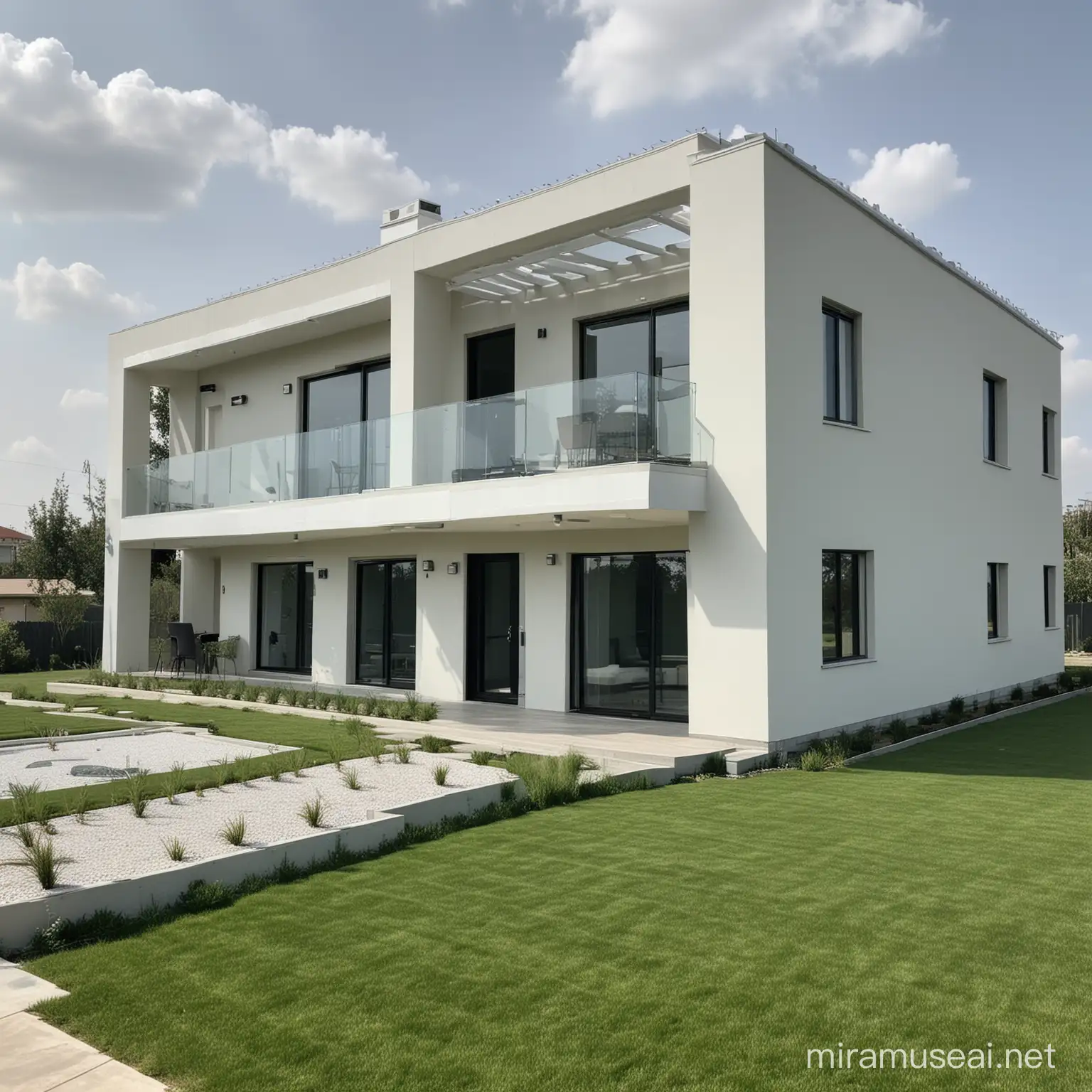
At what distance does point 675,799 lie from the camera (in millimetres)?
9148

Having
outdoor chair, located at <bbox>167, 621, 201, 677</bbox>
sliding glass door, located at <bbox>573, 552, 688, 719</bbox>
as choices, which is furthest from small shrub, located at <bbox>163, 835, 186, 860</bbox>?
outdoor chair, located at <bbox>167, 621, 201, 677</bbox>

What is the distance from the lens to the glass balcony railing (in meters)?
11.9

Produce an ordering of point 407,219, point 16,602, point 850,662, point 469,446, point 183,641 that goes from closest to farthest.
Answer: point 850,662, point 469,446, point 407,219, point 183,641, point 16,602

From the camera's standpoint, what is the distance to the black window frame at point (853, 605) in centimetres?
1297

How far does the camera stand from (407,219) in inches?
644

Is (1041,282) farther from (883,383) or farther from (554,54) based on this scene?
(554,54)

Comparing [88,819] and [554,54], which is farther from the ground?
[554,54]

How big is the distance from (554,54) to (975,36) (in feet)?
18.6

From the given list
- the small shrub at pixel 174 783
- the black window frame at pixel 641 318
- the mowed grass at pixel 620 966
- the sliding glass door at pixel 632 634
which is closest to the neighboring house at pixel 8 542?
the black window frame at pixel 641 318

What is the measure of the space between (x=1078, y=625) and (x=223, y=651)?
28723 mm

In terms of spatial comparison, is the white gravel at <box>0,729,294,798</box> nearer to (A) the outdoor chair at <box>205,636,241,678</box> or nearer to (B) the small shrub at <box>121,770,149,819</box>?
(B) the small shrub at <box>121,770,149,819</box>

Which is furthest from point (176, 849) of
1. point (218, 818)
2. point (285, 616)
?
point (285, 616)

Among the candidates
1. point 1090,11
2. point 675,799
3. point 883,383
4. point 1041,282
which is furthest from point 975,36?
point 675,799

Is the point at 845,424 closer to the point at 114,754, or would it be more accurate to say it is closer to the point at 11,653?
the point at 114,754
